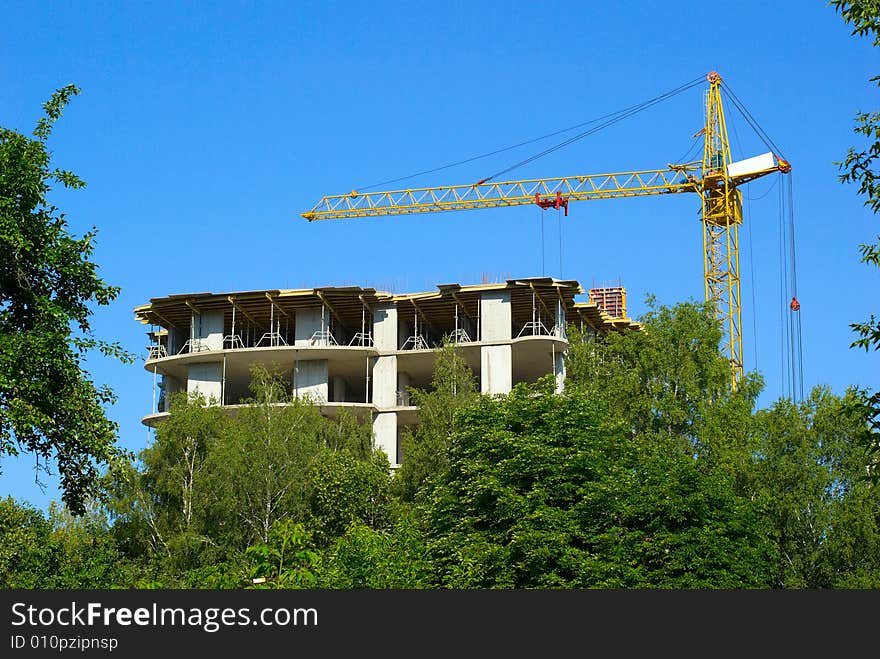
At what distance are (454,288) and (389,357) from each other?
24.7 feet

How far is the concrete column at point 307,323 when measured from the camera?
91188 millimetres

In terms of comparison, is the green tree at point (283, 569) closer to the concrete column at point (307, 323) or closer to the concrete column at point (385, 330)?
the concrete column at point (307, 323)

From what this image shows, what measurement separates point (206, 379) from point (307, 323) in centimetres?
882

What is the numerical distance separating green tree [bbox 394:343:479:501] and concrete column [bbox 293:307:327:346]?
13650 mm

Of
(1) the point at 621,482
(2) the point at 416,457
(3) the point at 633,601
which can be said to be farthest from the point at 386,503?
(3) the point at 633,601

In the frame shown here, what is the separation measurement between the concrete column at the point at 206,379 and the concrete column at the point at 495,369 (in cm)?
2005

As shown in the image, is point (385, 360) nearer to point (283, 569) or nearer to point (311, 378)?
point (311, 378)

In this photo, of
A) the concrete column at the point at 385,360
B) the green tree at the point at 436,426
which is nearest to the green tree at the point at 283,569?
the green tree at the point at 436,426

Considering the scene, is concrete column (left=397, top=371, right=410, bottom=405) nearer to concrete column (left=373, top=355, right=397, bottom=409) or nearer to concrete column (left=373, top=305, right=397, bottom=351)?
concrete column (left=373, top=355, right=397, bottom=409)

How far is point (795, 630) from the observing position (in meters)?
16.7

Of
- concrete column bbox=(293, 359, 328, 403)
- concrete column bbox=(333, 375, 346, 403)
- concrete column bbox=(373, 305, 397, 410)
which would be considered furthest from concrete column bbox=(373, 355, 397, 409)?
concrete column bbox=(333, 375, 346, 403)

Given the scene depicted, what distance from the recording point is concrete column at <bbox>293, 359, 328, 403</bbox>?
89.7m

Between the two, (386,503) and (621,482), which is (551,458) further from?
(386,503)

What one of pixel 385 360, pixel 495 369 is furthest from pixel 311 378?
pixel 495 369
